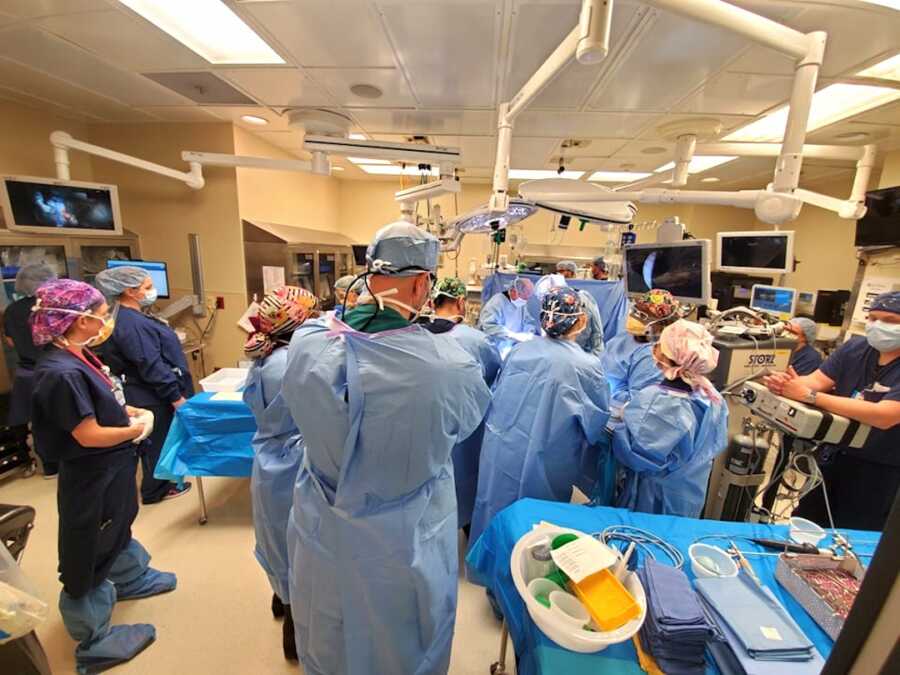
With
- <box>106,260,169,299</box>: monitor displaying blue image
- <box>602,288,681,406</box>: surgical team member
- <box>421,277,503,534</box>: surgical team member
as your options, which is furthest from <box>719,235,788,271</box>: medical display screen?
<box>106,260,169,299</box>: monitor displaying blue image

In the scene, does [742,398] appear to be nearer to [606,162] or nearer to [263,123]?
[606,162]

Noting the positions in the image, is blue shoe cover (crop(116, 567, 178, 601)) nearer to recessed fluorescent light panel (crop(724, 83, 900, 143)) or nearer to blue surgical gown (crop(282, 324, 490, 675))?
blue surgical gown (crop(282, 324, 490, 675))

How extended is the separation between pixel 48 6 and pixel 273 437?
244cm

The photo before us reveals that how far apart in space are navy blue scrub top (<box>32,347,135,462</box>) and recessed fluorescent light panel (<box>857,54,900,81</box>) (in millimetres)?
4251

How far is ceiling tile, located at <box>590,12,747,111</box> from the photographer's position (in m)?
1.82

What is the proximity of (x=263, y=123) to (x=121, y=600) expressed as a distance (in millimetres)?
3780

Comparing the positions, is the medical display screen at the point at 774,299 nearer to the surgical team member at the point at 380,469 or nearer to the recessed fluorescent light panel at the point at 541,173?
the recessed fluorescent light panel at the point at 541,173

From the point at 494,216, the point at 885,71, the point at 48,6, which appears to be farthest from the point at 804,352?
the point at 48,6

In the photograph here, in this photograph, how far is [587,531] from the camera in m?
1.28

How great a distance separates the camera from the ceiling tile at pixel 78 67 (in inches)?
87.1

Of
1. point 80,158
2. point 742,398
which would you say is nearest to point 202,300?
point 80,158

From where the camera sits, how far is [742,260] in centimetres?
290

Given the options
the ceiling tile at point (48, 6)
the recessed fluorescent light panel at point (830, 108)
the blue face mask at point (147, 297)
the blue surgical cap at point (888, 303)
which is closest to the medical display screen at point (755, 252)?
the recessed fluorescent light panel at point (830, 108)

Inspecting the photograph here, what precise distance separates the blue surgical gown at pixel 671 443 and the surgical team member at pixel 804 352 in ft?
5.97
